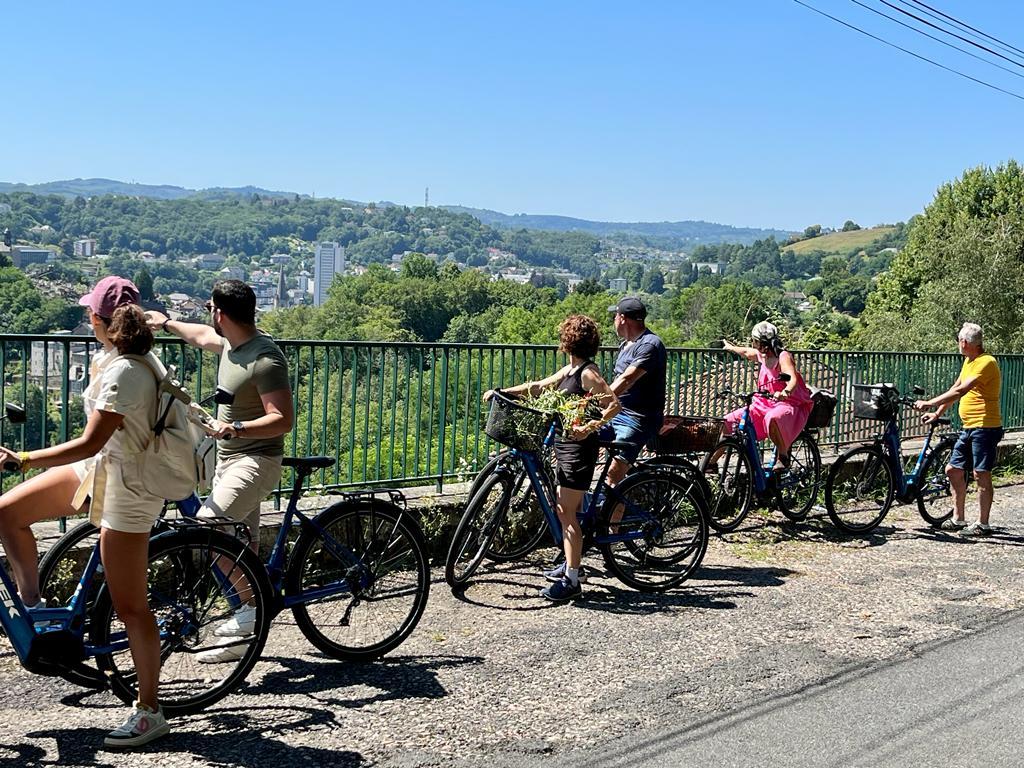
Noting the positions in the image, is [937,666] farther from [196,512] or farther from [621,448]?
[196,512]

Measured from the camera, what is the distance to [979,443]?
33.4ft

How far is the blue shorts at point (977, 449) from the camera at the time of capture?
10.2 m

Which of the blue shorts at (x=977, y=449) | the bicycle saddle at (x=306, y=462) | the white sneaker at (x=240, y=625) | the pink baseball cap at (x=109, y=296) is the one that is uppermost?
the pink baseball cap at (x=109, y=296)

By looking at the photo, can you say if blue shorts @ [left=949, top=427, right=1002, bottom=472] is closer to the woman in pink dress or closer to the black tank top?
the woman in pink dress

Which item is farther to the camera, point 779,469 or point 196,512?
point 779,469

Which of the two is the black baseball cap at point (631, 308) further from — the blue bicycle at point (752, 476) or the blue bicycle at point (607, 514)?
the blue bicycle at point (752, 476)

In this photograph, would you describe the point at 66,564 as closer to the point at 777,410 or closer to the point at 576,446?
the point at 576,446

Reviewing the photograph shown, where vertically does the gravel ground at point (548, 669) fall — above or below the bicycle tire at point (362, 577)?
below

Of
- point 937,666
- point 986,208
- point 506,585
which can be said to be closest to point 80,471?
point 506,585

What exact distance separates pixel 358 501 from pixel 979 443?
663cm

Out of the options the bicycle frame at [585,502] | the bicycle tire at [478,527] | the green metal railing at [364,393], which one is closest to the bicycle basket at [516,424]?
the bicycle frame at [585,502]

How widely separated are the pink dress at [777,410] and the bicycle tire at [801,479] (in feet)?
0.88

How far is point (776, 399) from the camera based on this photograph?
382 inches

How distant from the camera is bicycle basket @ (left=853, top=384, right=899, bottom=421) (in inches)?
399
